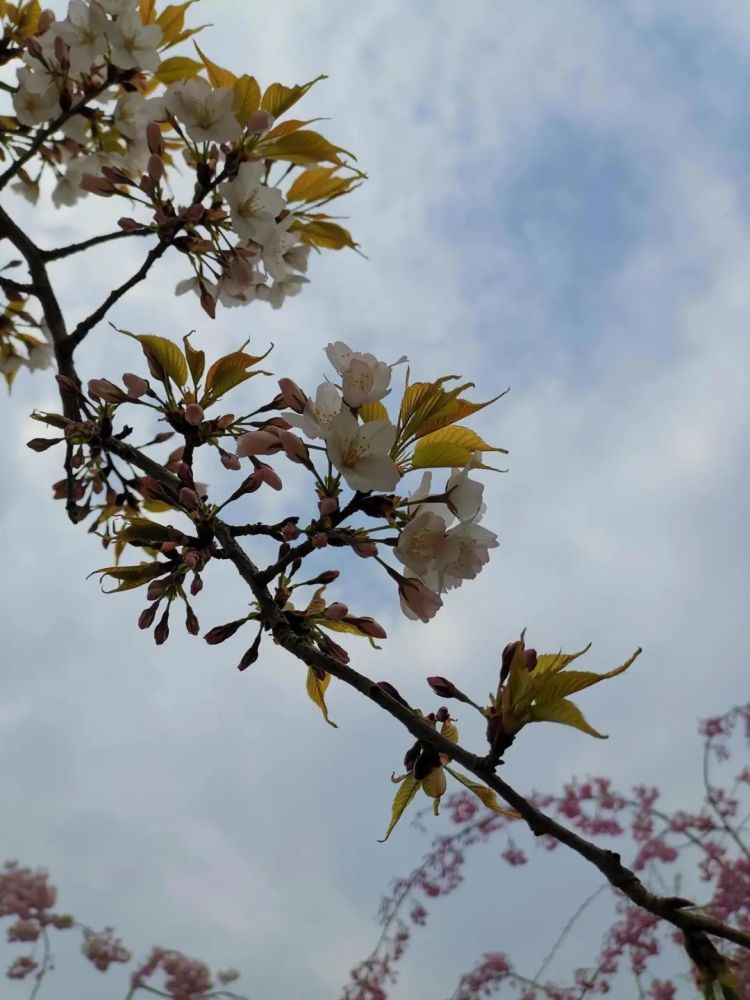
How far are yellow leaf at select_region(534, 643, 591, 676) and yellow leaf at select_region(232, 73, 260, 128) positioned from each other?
29.2 inches

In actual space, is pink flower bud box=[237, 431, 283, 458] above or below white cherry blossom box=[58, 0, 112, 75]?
below

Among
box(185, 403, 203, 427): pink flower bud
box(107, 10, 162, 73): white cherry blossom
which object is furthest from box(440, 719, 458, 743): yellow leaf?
box(107, 10, 162, 73): white cherry blossom

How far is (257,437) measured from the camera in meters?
0.73

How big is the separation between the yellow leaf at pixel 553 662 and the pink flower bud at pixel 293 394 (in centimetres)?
29

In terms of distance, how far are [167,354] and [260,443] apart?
0.16 meters

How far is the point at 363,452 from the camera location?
0.67 metres

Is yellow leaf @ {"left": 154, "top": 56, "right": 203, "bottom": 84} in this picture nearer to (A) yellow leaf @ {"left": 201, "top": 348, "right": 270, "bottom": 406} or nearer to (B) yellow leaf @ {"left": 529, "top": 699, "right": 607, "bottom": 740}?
(A) yellow leaf @ {"left": 201, "top": 348, "right": 270, "bottom": 406}

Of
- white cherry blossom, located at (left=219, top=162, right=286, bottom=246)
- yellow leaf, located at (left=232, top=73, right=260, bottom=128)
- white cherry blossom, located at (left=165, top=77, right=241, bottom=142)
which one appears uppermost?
yellow leaf, located at (left=232, top=73, right=260, bottom=128)

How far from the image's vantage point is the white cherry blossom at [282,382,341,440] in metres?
0.69

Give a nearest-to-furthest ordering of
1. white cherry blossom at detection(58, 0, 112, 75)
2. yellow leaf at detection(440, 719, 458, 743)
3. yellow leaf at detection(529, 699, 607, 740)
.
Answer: yellow leaf at detection(529, 699, 607, 740)
yellow leaf at detection(440, 719, 458, 743)
white cherry blossom at detection(58, 0, 112, 75)

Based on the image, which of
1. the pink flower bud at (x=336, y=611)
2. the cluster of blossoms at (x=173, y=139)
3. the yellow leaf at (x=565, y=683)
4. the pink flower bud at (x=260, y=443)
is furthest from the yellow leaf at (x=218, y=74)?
the yellow leaf at (x=565, y=683)

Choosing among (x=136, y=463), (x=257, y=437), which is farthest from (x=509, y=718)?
(x=136, y=463)

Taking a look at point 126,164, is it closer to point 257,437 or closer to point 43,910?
point 257,437

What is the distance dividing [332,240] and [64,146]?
1.72 ft
